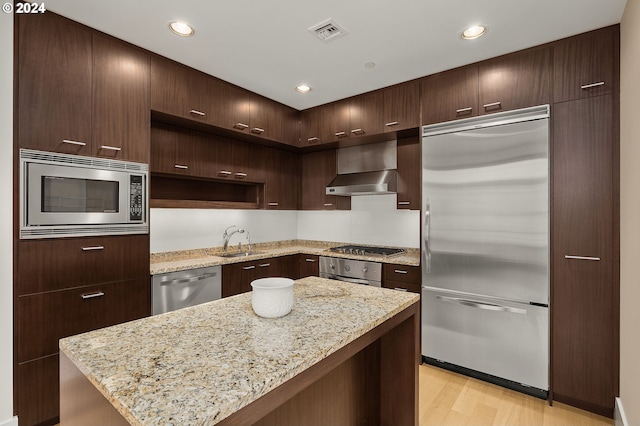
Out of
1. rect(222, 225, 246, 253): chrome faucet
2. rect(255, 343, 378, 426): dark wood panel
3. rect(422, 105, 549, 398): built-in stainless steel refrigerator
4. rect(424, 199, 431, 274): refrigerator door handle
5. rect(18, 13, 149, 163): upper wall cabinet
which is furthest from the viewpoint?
rect(222, 225, 246, 253): chrome faucet

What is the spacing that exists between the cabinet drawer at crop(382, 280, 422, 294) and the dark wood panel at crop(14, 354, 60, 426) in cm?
261

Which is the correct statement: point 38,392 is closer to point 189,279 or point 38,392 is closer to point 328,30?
point 189,279

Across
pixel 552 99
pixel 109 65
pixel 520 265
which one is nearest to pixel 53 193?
pixel 109 65

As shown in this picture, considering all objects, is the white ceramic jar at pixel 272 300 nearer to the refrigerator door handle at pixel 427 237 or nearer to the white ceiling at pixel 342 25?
the white ceiling at pixel 342 25

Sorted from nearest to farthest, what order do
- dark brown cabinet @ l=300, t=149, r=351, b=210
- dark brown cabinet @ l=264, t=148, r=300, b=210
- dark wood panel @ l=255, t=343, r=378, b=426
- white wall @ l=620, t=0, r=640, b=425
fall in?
dark wood panel @ l=255, t=343, r=378, b=426 → white wall @ l=620, t=0, r=640, b=425 → dark brown cabinet @ l=264, t=148, r=300, b=210 → dark brown cabinet @ l=300, t=149, r=351, b=210

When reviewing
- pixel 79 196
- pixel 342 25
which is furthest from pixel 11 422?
pixel 342 25

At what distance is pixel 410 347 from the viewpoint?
165 centimetres

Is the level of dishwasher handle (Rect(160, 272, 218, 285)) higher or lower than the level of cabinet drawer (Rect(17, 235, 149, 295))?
lower

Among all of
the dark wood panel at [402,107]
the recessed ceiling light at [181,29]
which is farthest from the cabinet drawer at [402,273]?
the recessed ceiling light at [181,29]

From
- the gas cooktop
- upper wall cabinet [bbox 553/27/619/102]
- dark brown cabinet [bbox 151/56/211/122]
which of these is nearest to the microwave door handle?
the gas cooktop

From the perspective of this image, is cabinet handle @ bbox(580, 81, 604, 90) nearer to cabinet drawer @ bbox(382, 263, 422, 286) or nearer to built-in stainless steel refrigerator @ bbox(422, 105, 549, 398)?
built-in stainless steel refrigerator @ bbox(422, 105, 549, 398)

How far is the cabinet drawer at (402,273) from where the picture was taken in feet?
9.82

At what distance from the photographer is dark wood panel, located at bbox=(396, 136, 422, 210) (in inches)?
135

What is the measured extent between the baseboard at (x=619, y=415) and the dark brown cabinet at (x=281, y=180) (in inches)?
134
